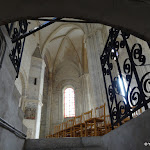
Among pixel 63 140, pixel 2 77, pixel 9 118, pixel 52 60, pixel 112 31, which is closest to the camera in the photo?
pixel 2 77

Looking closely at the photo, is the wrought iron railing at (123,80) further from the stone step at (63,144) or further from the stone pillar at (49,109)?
the stone pillar at (49,109)

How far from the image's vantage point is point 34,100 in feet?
32.0

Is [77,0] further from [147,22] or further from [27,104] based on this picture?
[27,104]

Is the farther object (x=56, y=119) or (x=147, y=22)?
(x=56, y=119)

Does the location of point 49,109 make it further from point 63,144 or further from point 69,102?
point 63,144

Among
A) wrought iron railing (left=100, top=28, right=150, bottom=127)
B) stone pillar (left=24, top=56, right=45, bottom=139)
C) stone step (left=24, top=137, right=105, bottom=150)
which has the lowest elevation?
stone step (left=24, top=137, right=105, bottom=150)

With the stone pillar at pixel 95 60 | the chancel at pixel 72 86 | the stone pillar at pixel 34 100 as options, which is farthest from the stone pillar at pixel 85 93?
the stone pillar at pixel 95 60

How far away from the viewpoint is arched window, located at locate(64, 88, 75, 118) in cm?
1417

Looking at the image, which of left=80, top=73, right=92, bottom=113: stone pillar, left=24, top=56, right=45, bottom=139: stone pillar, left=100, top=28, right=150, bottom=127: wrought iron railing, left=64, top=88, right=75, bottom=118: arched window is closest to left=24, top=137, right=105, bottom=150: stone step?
left=100, top=28, right=150, bottom=127: wrought iron railing

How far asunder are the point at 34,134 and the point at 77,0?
9127 mm

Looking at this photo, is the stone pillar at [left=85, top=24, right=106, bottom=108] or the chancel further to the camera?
the stone pillar at [left=85, top=24, right=106, bottom=108]

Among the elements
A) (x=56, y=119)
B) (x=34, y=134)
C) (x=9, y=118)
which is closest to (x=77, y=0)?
(x=9, y=118)

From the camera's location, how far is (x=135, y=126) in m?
1.12

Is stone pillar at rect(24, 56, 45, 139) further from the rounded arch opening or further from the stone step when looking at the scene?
the stone step
